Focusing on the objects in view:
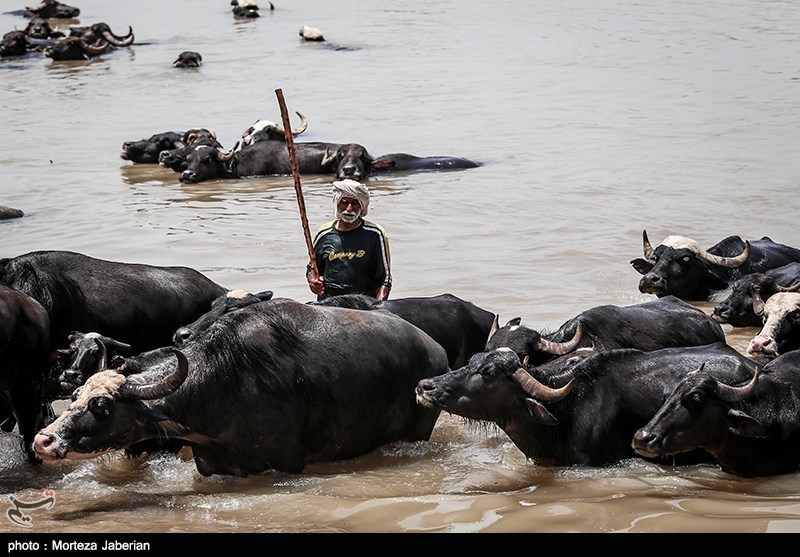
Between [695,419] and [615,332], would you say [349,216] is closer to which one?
[615,332]

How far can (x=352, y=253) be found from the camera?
34.4 feet

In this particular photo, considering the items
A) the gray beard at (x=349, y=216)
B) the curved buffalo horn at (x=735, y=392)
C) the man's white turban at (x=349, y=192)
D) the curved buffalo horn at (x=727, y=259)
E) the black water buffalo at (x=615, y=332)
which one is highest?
the man's white turban at (x=349, y=192)

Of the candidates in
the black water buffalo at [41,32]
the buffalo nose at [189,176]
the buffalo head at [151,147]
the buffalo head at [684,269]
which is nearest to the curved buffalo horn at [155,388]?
the buffalo head at [684,269]

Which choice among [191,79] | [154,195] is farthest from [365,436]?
[191,79]

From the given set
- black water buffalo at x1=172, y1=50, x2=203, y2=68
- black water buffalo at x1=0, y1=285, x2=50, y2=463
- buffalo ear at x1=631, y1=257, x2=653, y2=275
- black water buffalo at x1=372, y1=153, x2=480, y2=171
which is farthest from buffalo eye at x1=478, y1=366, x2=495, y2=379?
black water buffalo at x1=172, y1=50, x2=203, y2=68

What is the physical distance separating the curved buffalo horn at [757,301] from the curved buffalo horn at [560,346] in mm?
2372

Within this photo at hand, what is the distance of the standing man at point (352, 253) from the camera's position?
10.4 meters

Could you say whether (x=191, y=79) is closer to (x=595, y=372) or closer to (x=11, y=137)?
(x=11, y=137)

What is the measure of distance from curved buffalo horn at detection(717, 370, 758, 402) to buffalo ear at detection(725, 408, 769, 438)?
0.08 metres

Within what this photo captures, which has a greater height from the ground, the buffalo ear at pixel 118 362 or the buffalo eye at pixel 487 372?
the buffalo ear at pixel 118 362

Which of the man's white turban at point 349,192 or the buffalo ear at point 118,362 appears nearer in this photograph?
the buffalo ear at point 118,362

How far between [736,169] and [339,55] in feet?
60.3

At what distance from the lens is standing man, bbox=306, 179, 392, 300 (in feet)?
34.3

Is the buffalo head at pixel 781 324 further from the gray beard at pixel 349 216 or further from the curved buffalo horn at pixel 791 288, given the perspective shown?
the gray beard at pixel 349 216
